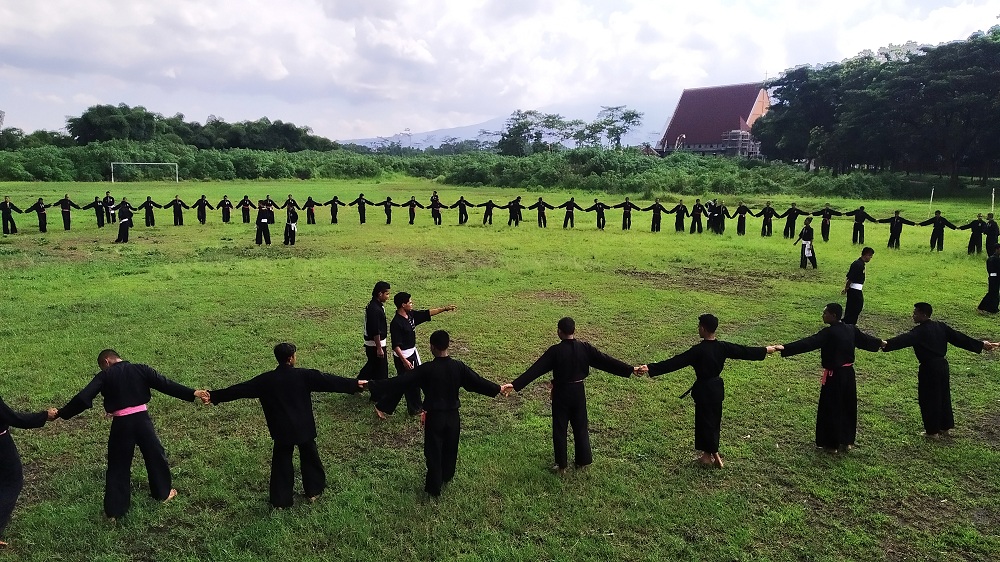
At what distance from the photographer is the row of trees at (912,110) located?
37406 millimetres

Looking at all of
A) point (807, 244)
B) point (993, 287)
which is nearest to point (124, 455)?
point (993, 287)

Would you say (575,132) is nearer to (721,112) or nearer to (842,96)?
(721,112)

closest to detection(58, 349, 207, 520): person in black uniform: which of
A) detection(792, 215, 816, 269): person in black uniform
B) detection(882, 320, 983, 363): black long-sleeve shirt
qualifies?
detection(882, 320, 983, 363): black long-sleeve shirt

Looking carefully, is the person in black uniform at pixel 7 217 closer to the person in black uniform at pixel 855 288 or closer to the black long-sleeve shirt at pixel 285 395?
the black long-sleeve shirt at pixel 285 395

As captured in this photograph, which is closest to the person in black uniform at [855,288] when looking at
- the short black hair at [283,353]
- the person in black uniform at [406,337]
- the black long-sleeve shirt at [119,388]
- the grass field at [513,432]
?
the grass field at [513,432]

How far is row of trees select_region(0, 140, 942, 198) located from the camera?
40875mm

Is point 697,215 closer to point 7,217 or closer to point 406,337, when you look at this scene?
point 406,337

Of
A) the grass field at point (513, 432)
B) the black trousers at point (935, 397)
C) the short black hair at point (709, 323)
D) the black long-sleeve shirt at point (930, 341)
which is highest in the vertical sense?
the short black hair at point (709, 323)

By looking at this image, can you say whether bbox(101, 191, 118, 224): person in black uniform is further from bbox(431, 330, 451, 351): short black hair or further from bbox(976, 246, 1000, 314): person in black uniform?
bbox(976, 246, 1000, 314): person in black uniform

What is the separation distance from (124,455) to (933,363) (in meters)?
8.52

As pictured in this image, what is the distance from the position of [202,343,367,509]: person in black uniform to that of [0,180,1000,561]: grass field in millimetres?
351

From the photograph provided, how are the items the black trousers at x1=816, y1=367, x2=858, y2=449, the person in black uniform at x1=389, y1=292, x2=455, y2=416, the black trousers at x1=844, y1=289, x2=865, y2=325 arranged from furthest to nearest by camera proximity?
the black trousers at x1=844, y1=289, x2=865, y2=325, the person in black uniform at x1=389, y1=292, x2=455, y2=416, the black trousers at x1=816, y1=367, x2=858, y2=449

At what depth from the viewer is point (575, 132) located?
75438 millimetres

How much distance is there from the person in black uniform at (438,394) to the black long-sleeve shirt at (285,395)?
0.56m
